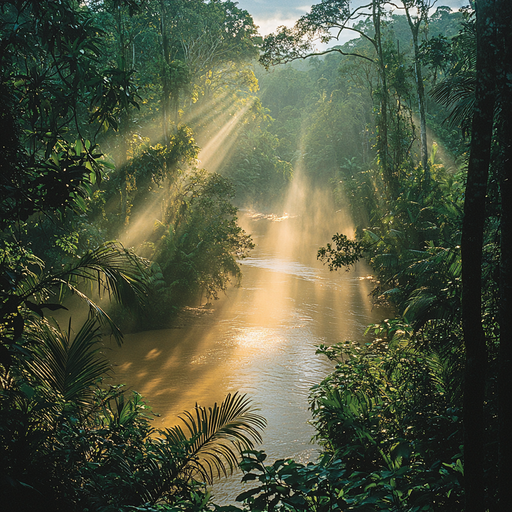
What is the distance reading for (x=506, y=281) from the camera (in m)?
2.59

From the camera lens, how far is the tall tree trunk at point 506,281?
2.48m

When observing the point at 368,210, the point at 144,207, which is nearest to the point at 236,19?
the point at 368,210

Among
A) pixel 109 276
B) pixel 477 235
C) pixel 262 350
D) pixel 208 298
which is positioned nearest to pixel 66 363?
pixel 109 276

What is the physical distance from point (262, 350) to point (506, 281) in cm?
838

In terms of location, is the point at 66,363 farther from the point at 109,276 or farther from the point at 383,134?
the point at 383,134

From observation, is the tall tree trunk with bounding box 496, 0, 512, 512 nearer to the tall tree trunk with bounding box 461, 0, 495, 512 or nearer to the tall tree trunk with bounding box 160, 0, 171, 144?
the tall tree trunk with bounding box 461, 0, 495, 512

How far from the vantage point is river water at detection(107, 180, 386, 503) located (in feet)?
24.3

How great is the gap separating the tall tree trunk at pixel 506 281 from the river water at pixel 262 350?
3466 millimetres

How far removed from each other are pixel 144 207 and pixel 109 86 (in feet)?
38.6

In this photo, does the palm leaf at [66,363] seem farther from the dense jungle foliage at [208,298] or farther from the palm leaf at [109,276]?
the palm leaf at [109,276]

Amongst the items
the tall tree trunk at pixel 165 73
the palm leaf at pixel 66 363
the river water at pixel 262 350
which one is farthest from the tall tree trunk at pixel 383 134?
the palm leaf at pixel 66 363

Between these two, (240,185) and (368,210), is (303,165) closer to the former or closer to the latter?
(240,185)

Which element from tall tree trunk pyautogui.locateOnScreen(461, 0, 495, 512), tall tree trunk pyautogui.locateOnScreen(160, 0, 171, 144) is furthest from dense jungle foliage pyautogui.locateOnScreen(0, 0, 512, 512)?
tall tree trunk pyautogui.locateOnScreen(160, 0, 171, 144)

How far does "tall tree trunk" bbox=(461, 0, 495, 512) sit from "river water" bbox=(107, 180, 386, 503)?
3463 millimetres
